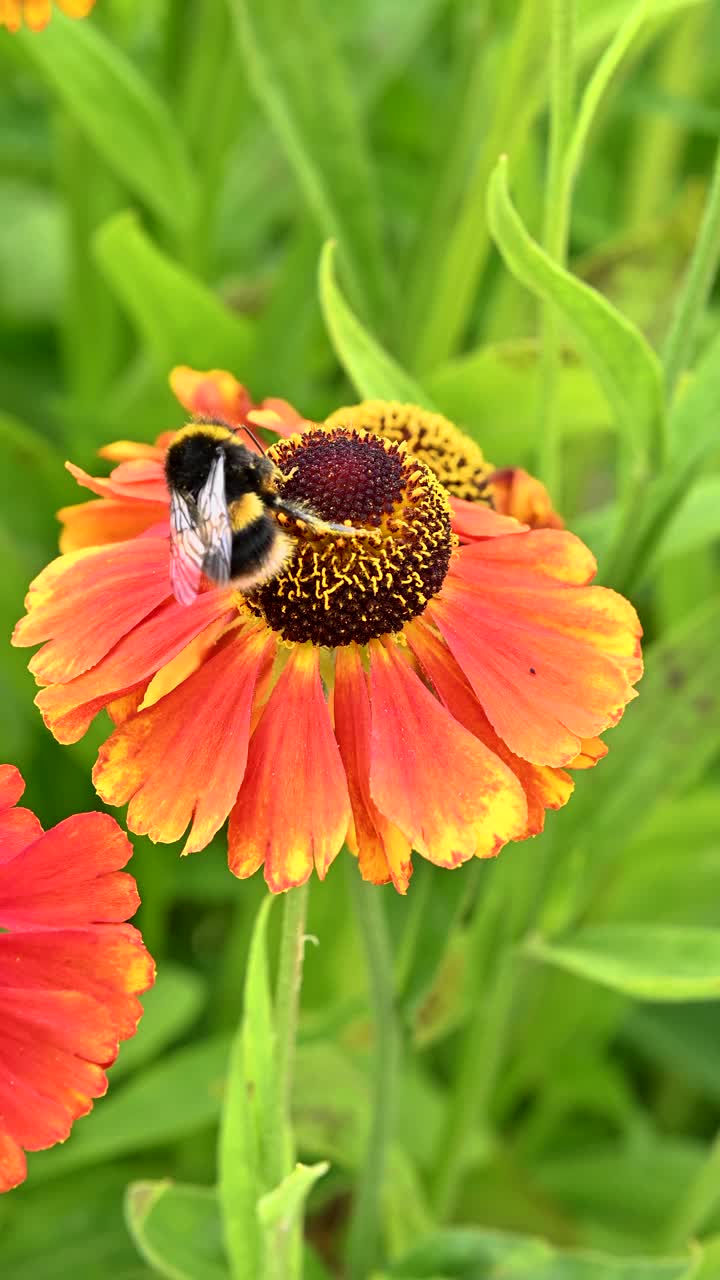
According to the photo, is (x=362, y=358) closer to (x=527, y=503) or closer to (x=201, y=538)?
(x=527, y=503)

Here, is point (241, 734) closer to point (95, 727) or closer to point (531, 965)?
point (95, 727)

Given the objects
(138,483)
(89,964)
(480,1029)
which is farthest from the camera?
(480,1029)

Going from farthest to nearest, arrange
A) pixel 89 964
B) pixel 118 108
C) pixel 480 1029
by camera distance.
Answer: pixel 118 108 → pixel 480 1029 → pixel 89 964

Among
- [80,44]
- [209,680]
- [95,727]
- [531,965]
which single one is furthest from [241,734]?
[80,44]

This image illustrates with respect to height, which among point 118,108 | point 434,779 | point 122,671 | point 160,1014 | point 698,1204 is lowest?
point 698,1204

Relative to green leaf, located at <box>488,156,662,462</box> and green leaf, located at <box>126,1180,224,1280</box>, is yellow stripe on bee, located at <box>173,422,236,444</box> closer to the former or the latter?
green leaf, located at <box>488,156,662,462</box>

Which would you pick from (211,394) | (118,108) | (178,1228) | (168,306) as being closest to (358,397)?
(168,306)
